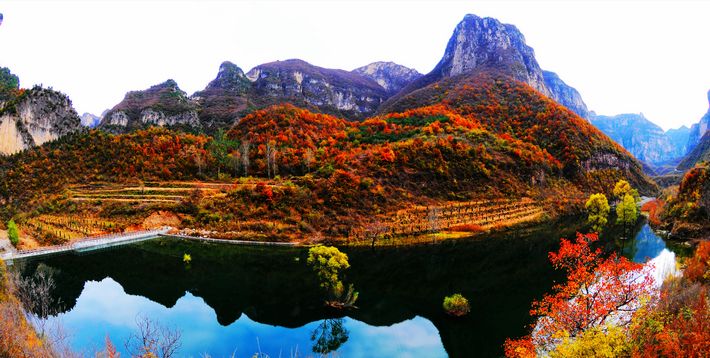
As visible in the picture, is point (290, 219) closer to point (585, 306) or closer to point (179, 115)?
point (585, 306)

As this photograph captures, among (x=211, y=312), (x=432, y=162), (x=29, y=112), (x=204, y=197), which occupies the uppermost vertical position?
(x=29, y=112)

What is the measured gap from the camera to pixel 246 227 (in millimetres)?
62500

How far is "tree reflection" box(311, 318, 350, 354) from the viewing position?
2687 cm

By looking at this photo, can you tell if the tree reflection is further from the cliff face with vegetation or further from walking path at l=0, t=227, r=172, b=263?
the cliff face with vegetation

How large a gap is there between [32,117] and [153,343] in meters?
102

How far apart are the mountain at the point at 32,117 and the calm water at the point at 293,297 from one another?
58.9 m

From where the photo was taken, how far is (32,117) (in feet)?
290

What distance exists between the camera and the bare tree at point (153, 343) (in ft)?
50.9

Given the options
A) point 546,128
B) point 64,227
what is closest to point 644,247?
point 546,128

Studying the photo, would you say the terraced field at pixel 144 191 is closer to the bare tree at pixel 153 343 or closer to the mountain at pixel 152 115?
the bare tree at pixel 153 343

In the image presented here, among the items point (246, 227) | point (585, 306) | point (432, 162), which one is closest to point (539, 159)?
point (432, 162)

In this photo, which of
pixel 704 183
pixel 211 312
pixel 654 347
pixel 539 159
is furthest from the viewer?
pixel 539 159

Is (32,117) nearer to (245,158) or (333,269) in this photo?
(245,158)

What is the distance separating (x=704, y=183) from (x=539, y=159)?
43334 mm
